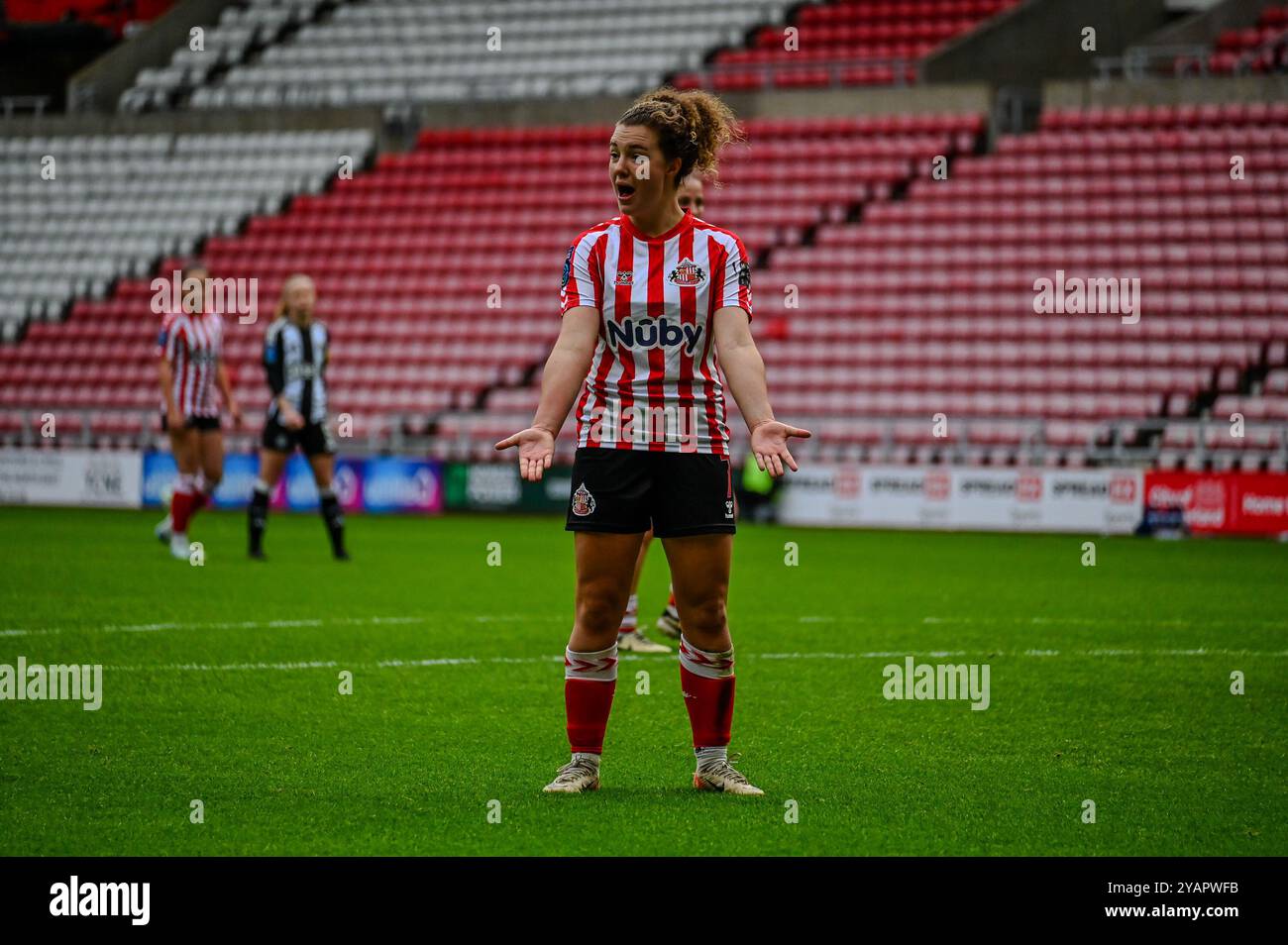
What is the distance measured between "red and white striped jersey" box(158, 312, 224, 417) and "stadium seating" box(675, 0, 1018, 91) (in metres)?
16.6

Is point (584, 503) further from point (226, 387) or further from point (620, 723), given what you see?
point (226, 387)

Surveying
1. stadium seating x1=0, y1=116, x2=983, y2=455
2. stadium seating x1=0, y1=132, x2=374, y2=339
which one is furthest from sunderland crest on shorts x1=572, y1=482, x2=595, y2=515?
stadium seating x1=0, y1=132, x2=374, y2=339

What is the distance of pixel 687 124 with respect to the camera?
5.25m

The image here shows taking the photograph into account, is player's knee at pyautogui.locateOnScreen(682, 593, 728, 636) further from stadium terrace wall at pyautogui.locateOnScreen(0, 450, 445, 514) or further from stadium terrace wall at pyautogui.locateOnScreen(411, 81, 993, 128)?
stadium terrace wall at pyautogui.locateOnScreen(411, 81, 993, 128)

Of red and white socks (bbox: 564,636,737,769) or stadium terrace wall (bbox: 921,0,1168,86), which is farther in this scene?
stadium terrace wall (bbox: 921,0,1168,86)

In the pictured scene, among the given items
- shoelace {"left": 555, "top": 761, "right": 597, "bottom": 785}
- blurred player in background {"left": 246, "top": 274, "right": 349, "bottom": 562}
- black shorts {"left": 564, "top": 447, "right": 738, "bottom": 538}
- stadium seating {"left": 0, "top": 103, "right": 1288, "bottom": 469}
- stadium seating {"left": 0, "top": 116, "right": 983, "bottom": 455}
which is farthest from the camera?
stadium seating {"left": 0, "top": 116, "right": 983, "bottom": 455}

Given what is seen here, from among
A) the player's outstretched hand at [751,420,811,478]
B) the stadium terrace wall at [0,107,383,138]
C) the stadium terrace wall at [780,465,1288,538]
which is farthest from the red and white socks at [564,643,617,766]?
the stadium terrace wall at [0,107,383,138]

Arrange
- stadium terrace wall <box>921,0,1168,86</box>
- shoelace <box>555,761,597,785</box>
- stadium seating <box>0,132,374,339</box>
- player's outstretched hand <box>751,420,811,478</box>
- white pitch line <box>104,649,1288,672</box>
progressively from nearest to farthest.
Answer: player's outstretched hand <box>751,420,811,478</box> → shoelace <box>555,761,597,785</box> → white pitch line <box>104,649,1288,672</box> → stadium terrace wall <box>921,0,1168,86</box> → stadium seating <box>0,132,374,339</box>

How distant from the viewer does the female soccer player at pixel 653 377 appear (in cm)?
520

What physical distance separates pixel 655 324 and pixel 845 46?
88.1 ft

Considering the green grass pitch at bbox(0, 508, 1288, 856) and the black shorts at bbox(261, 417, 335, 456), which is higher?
the black shorts at bbox(261, 417, 335, 456)

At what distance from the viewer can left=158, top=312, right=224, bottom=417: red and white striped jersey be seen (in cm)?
1459

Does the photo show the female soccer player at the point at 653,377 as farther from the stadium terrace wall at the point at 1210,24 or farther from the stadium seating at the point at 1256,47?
the stadium terrace wall at the point at 1210,24

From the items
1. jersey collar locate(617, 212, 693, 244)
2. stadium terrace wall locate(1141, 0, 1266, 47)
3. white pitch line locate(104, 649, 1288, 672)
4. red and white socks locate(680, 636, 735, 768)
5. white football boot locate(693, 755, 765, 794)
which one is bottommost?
white pitch line locate(104, 649, 1288, 672)
